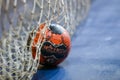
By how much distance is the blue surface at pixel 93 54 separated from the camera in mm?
1750

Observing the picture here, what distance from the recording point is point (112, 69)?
5.93 feet

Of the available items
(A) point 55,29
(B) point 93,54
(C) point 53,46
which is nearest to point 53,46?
(C) point 53,46

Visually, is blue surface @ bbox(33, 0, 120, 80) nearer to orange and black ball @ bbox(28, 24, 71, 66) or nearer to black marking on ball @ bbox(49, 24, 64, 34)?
orange and black ball @ bbox(28, 24, 71, 66)

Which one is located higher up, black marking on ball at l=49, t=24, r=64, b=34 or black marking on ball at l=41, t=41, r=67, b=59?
black marking on ball at l=49, t=24, r=64, b=34

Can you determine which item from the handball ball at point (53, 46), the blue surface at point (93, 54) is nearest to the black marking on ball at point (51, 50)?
the handball ball at point (53, 46)

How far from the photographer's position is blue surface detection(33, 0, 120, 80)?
1750 millimetres

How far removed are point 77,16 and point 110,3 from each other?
3.58 ft

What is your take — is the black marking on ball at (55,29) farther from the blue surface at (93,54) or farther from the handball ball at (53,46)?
the blue surface at (93,54)

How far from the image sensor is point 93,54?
6.87 ft

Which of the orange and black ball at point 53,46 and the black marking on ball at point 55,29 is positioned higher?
the black marking on ball at point 55,29

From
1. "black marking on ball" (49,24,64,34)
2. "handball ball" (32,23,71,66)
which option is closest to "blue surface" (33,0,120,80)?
"handball ball" (32,23,71,66)

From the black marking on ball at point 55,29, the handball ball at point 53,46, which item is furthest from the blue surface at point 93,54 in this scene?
the black marking on ball at point 55,29

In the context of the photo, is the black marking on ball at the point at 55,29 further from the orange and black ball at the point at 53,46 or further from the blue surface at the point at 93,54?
the blue surface at the point at 93,54

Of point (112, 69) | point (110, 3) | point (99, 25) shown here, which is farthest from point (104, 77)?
point (110, 3)
